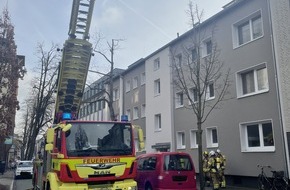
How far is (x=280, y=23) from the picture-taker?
15547 millimetres

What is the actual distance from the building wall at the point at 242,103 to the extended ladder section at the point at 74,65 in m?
8.77

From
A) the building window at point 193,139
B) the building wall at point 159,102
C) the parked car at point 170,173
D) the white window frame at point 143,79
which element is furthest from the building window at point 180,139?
the parked car at point 170,173

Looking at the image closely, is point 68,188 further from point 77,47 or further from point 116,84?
point 116,84

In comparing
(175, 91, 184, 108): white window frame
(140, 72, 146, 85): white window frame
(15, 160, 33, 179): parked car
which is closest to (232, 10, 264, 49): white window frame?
(175, 91, 184, 108): white window frame

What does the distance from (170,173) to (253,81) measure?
755 centimetres

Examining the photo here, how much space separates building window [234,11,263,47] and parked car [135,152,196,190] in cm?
815

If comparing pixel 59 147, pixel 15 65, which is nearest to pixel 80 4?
pixel 15 65

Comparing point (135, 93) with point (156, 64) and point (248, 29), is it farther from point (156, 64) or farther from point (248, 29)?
point (248, 29)

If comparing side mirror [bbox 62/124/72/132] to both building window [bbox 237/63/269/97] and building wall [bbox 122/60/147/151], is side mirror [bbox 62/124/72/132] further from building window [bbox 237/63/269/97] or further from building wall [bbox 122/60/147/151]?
building wall [bbox 122/60/147/151]

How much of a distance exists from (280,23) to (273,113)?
4414 millimetres

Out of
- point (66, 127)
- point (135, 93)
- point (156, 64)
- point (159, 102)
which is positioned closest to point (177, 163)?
point (66, 127)

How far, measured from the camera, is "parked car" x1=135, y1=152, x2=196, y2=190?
467 inches

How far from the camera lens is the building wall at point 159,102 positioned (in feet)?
79.2

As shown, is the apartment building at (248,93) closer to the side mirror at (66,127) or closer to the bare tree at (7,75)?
the bare tree at (7,75)
